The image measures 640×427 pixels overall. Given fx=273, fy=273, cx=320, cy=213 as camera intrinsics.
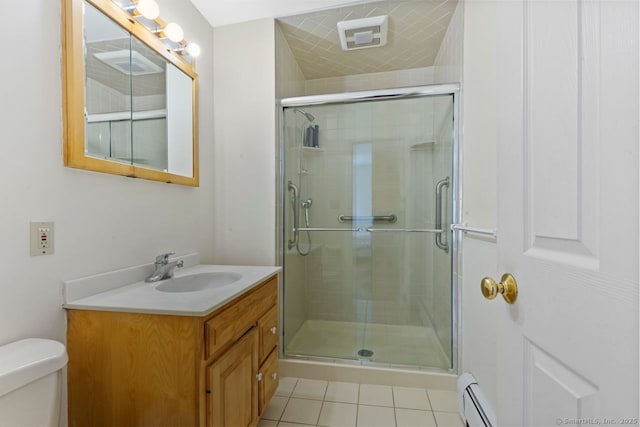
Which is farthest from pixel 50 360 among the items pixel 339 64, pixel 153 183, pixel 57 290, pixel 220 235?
pixel 339 64

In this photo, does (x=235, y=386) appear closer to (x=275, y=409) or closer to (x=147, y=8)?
(x=275, y=409)

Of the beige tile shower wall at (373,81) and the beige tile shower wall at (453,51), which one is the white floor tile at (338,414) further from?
the beige tile shower wall at (373,81)

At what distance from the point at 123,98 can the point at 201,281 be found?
3.16 feet

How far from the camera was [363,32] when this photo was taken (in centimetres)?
202

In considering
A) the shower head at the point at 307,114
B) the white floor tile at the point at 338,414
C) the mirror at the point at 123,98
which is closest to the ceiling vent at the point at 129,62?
the mirror at the point at 123,98

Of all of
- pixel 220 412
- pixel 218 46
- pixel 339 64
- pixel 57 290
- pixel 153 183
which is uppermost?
pixel 339 64

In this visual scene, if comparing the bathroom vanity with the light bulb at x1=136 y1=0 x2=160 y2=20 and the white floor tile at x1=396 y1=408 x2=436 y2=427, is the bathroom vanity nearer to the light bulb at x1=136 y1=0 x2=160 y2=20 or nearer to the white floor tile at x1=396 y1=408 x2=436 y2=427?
the white floor tile at x1=396 y1=408 x2=436 y2=427

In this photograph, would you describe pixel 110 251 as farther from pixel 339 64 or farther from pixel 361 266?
pixel 339 64

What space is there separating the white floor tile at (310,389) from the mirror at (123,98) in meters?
1.49

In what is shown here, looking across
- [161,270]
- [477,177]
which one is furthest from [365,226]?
[161,270]

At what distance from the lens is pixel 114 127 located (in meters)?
1.21

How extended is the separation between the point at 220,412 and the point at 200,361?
26cm

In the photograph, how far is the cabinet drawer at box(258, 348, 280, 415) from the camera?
133 centimetres

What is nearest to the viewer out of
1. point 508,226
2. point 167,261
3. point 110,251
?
point 508,226
